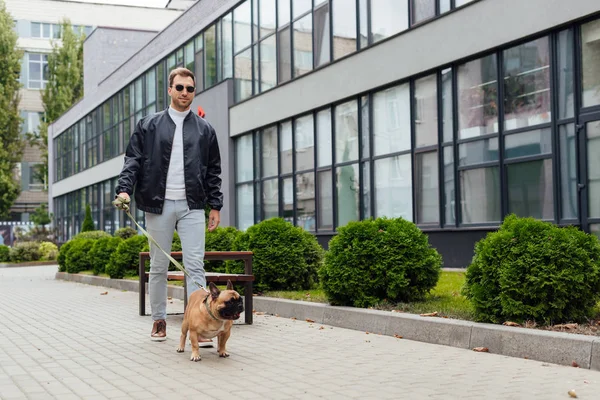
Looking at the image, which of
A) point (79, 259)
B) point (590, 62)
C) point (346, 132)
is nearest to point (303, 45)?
point (346, 132)

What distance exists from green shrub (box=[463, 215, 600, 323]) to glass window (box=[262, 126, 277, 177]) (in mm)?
16317

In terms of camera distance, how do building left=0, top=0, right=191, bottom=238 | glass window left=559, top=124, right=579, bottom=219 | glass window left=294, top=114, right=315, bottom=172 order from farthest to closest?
building left=0, top=0, right=191, bottom=238 → glass window left=294, top=114, right=315, bottom=172 → glass window left=559, top=124, right=579, bottom=219

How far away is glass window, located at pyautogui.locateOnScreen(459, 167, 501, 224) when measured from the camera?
49.2 ft

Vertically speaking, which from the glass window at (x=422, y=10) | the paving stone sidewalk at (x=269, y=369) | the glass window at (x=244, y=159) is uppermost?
the glass window at (x=422, y=10)

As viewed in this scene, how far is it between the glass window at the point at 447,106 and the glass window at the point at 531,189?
1.85 meters

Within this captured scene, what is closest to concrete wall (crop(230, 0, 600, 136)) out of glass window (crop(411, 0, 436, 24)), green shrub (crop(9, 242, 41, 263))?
glass window (crop(411, 0, 436, 24))

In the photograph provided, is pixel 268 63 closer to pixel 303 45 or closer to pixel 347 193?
pixel 303 45

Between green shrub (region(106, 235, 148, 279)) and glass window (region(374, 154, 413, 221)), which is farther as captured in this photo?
glass window (region(374, 154, 413, 221))

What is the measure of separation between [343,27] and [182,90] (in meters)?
13.0

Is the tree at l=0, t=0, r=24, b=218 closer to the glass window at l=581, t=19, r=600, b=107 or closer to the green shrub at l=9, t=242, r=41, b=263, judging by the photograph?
the green shrub at l=9, t=242, r=41, b=263

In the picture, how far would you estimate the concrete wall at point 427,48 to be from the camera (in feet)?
45.7

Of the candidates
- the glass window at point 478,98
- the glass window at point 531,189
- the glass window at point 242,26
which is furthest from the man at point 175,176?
the glass window at point 242,26

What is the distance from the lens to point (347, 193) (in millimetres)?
19688

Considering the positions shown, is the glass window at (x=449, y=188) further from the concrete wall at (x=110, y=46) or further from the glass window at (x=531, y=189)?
the concrete wall at (x=110, y=46)
